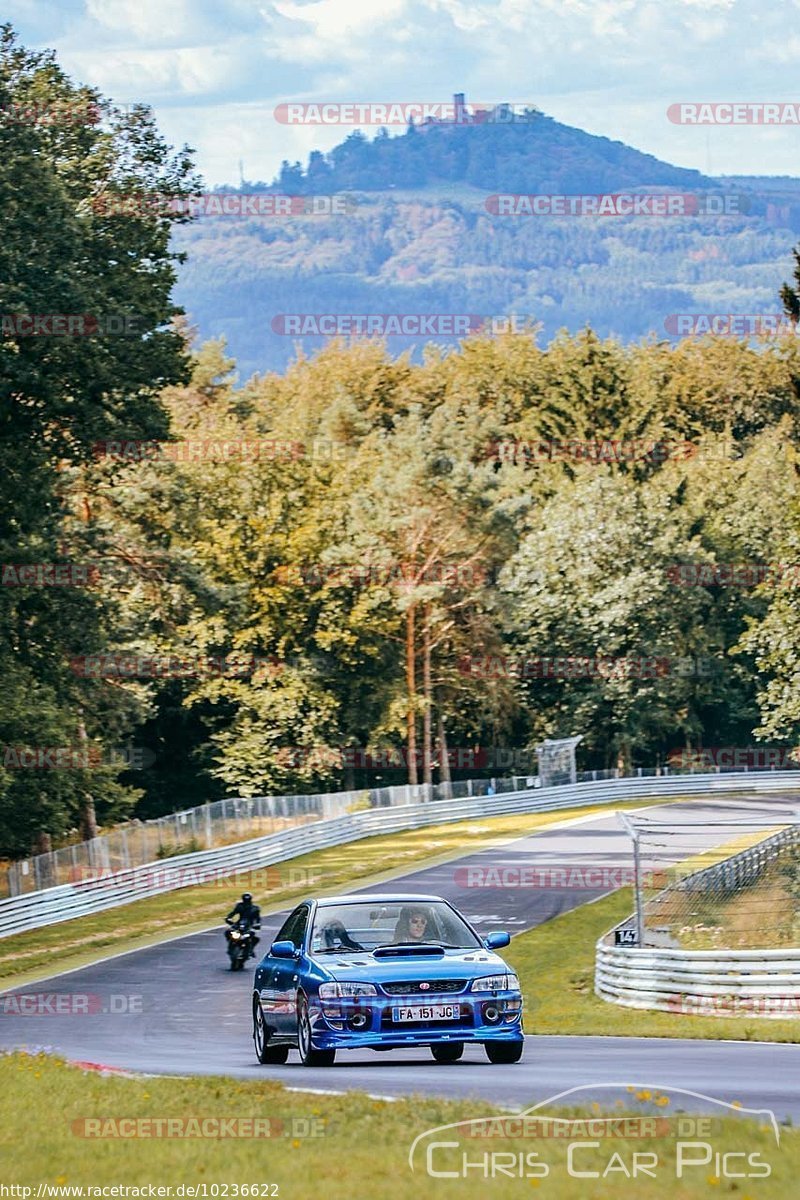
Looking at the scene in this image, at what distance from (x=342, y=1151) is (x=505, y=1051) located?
589 centimetres

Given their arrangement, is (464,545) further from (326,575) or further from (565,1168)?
(565,1168)

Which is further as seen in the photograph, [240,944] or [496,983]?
[240,944]

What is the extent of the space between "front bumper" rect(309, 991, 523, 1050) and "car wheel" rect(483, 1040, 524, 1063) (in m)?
0.19

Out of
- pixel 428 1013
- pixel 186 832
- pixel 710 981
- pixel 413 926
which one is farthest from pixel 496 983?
pixel 186 832

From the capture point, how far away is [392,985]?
14.7 meters

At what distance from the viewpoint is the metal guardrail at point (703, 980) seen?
21312 millimetres

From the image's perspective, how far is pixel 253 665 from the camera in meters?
72.1

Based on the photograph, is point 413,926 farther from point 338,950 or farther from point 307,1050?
point 307,1050

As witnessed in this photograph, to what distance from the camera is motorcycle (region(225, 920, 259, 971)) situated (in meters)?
30.5

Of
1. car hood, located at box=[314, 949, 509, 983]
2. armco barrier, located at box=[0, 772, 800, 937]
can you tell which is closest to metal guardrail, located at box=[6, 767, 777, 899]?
armco barrier, located at box=[0, 772, 800, 937]

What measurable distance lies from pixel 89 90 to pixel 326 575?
3474 centimetres

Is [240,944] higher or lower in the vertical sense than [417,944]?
lower

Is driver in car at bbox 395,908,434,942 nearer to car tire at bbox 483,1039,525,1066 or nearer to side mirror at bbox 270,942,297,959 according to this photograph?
side mirror at bbox 270,942,297,959

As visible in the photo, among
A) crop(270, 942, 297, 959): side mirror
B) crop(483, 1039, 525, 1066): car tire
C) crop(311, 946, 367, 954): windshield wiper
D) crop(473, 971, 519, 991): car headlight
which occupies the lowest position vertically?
crop(483, 1039, 525, 1066): car tire
